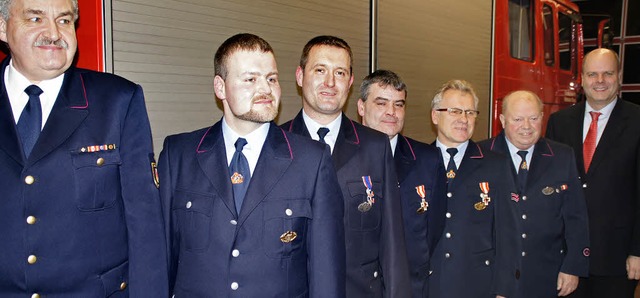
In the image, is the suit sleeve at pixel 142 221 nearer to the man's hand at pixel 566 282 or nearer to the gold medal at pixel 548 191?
the gold medal at pixel 548 191

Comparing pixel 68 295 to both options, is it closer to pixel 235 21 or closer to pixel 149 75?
pixel 149 75

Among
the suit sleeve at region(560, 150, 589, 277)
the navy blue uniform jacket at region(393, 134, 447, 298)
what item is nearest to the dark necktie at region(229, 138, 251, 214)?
the navy blue uniform jacket at region(393, 134, 447, 298)

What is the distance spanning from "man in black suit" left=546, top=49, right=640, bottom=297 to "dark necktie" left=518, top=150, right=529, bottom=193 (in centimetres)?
66

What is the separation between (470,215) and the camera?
104 inches

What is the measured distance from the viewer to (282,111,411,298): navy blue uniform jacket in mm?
2031

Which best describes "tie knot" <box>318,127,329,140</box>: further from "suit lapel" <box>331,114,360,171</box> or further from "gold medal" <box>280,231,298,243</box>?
"gold medal" <box>280,231,298,243</box>

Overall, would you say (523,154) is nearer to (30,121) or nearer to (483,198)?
(483,198)

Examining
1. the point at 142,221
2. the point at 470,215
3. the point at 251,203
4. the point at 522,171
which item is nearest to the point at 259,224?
the point at 251,203

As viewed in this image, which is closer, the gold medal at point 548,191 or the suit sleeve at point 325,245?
the suit sleeve at point 325,245

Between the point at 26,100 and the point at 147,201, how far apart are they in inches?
17.7

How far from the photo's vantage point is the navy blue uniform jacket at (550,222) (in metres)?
2.91

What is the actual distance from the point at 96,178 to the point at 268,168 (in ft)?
1.66

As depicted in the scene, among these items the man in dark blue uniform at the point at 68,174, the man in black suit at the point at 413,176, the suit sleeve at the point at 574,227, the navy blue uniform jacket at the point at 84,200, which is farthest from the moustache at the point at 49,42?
the suit sleeve at the point at 574,227

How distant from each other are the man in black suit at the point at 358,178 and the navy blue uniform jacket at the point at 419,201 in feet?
0.88
